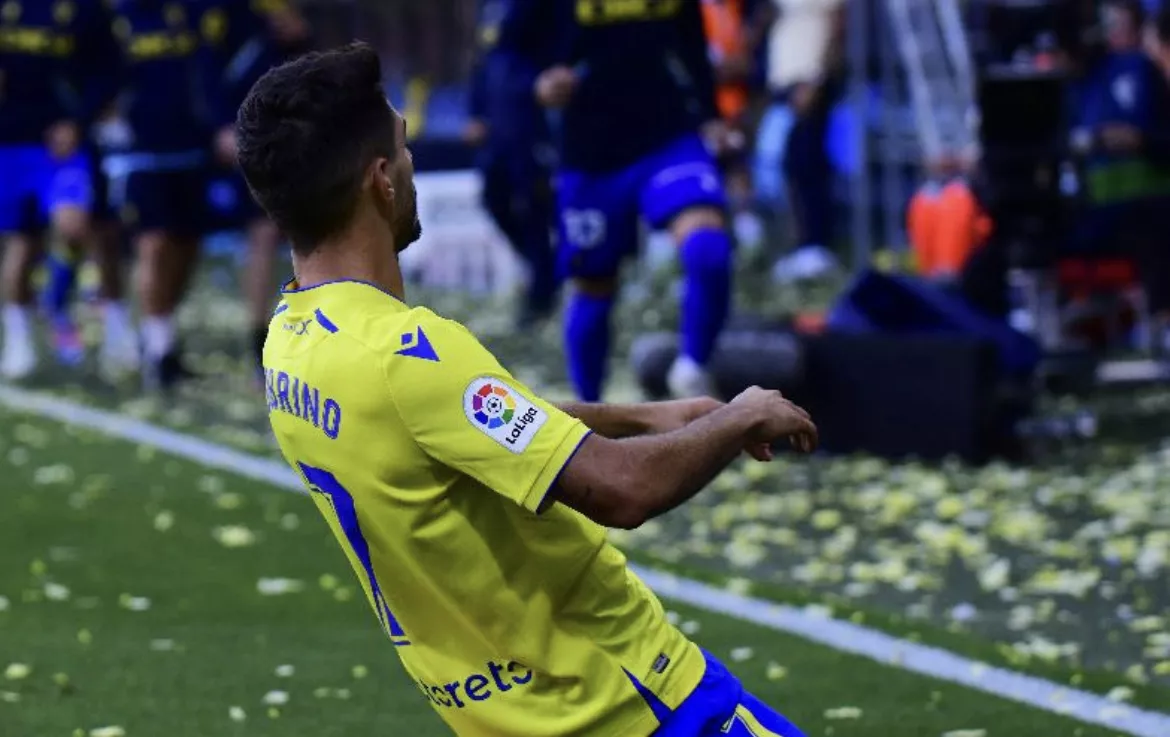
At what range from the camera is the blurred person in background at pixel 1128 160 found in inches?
406

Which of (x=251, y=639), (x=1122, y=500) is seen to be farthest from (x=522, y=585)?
(x=1122, y=500)

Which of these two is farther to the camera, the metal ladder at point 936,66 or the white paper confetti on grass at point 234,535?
the metal ladder at point 936,66

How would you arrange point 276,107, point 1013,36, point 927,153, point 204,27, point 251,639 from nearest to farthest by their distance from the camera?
point 276,107
point 251,639
point 1013,36
point 204,27
point 927,153

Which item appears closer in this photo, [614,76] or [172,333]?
[614,76]

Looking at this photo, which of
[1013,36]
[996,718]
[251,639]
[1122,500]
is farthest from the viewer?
[1013,36]

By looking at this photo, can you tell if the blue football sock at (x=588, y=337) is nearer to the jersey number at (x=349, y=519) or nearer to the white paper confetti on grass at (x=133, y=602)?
the white paper confetti on grass at (x=133, y=602)

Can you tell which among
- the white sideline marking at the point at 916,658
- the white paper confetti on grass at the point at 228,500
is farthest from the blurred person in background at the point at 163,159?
the white sideline marking at the point at 916,658

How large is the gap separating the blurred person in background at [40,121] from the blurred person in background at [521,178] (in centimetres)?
260

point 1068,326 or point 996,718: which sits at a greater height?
point 996,718

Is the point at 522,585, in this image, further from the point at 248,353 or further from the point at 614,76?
the point at 248,353

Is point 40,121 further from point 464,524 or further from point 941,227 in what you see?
point 464,524

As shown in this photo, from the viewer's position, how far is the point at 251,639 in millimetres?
5738

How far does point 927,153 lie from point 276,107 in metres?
11.8

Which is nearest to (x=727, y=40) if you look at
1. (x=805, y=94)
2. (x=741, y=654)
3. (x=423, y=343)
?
(x=805, y=94)
